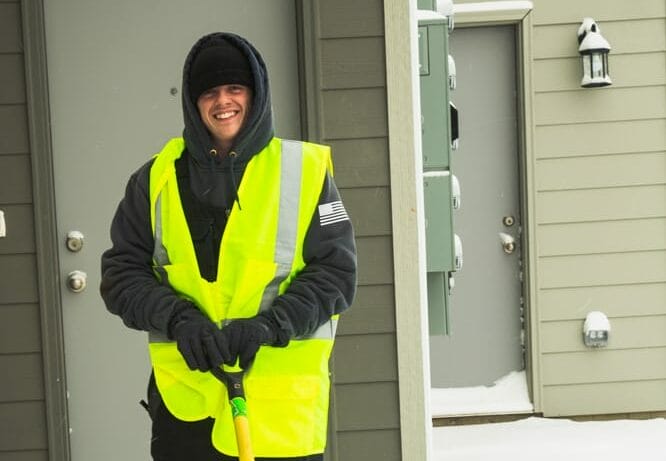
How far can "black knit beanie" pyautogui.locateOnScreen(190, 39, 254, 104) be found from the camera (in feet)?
6.95

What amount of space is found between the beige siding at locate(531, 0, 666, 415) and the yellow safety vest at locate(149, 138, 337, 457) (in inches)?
152

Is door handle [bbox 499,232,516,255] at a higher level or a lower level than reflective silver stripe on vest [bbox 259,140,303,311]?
lower

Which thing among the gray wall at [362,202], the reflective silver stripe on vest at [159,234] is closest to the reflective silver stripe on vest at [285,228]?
the reflective silver stripe on vest at [159,234]

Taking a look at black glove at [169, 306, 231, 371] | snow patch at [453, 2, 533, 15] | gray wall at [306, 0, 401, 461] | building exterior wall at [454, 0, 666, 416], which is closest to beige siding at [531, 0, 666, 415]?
building exterior wall at [454, 0, 666, 416]

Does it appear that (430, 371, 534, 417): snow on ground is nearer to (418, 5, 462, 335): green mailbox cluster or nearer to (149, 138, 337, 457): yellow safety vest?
(418, 5, 462, 335): green mailbox cluster

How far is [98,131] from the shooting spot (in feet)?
11.6

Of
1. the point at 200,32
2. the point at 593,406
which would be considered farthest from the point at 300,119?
the point at 593,406

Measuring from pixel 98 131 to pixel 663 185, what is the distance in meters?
3.49

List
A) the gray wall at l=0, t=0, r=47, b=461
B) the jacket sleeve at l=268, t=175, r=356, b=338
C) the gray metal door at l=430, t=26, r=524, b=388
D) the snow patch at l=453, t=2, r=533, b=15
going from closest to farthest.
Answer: the jacket sleeve at l=268, t=175, r=356, b=338, the gray wall at l=0, t=0, r=47, b=461, the snow patch at l=453, t=2, r=533, b=15, the gray metal door at l=430, t=26, r=524, b=388

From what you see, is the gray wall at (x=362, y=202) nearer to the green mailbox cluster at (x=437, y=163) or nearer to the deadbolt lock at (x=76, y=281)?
the green mailbox cluster at (x=437, y=163)

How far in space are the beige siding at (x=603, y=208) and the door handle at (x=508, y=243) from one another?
20 cm

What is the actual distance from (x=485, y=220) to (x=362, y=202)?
2673 millimetres

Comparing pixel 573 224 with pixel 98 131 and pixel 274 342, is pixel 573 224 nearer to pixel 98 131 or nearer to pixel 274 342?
pixel 98 131

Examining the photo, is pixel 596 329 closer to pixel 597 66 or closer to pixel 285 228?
pixel 597 66
